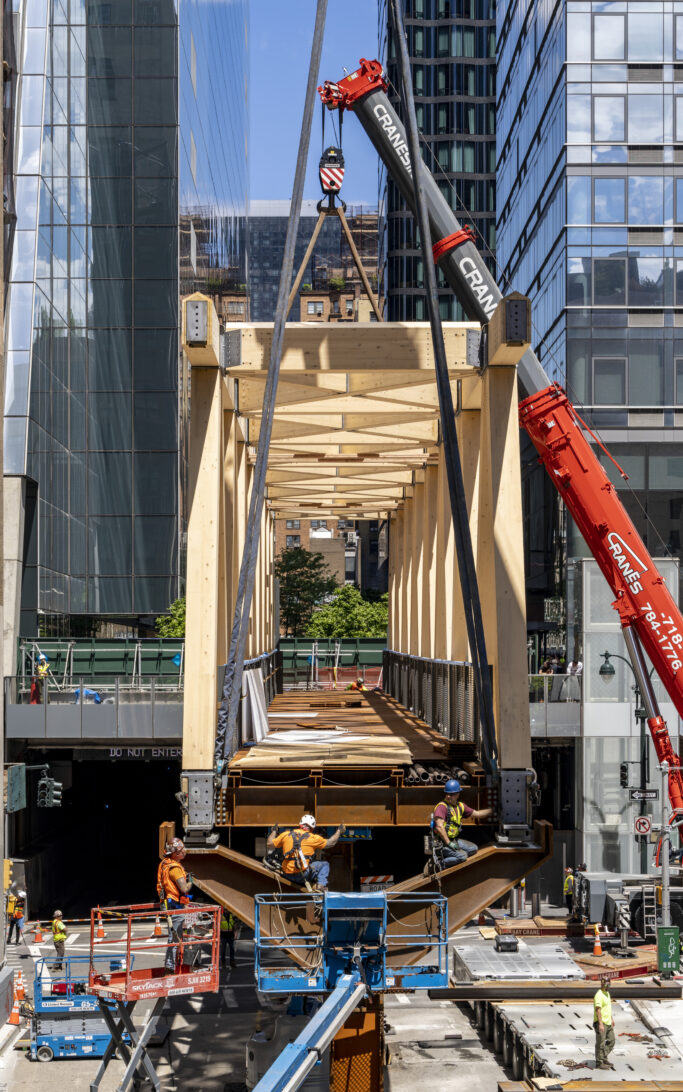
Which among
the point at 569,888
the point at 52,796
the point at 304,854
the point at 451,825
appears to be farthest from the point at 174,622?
the point at 304,854

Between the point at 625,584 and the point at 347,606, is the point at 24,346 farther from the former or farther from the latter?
the point at 347,606

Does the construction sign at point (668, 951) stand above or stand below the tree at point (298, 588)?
below

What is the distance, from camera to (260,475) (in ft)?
56.4

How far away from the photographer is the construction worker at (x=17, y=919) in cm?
3573

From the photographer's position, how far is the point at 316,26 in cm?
1733

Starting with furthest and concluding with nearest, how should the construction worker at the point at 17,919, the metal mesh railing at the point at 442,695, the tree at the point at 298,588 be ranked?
1. the tree at the point at 298,588
2. the construction worker at the point at 17,919
3. the metal mesh railing at the point at 442,695

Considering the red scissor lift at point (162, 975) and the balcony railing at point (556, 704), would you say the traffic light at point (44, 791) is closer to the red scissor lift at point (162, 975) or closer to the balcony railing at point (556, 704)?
the balcony railing at point (556, 704)

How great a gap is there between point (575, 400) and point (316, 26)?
29.2 m

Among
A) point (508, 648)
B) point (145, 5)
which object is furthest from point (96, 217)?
point (508, 648)

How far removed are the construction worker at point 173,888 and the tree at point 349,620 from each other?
67.5 m

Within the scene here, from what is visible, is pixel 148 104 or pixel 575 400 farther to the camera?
pixel 148 104

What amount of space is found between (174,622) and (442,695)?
3185 centimetres

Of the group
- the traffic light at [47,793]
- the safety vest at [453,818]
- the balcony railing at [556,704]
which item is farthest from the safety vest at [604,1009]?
the traffic light at [47,793]

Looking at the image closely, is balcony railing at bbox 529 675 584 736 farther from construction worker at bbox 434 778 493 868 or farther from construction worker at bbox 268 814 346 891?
construction worker at bbox 268 814 346 891
